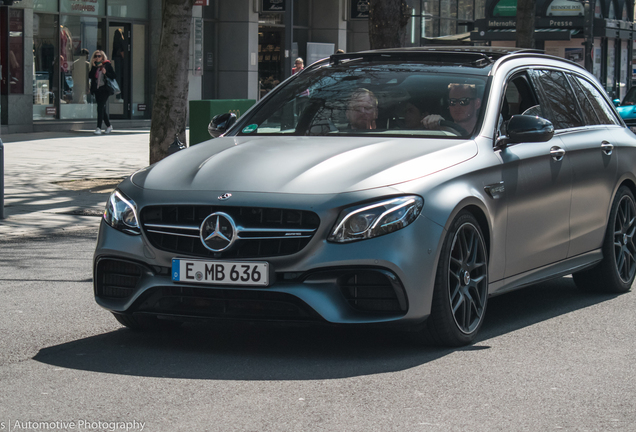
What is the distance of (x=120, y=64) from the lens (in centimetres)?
2830

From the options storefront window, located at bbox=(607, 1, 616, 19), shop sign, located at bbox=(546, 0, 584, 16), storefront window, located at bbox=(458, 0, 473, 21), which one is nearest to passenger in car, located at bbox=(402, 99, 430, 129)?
shop sign, located at bbox=(546, 0, 584, 16)

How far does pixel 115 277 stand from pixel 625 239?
3.85 m

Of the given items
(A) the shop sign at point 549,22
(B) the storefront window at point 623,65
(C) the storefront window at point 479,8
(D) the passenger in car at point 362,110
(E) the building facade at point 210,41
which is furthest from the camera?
(C) the storefront window at point 479,8

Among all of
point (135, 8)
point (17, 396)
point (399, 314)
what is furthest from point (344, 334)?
point (135, 8)

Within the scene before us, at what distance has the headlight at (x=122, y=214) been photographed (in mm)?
5438

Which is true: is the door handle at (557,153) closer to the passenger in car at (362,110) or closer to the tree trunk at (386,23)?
the passenger in car at (362,110)

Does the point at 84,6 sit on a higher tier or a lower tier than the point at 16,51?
higher

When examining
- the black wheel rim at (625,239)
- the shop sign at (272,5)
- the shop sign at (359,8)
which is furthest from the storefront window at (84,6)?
the black wheel rim at (625,239)

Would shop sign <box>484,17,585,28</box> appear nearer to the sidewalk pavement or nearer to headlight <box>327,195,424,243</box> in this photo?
the sidewalk pavement

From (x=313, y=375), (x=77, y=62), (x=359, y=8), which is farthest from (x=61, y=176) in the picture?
(x=359, y=8)

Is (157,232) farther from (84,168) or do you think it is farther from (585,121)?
(84,168)

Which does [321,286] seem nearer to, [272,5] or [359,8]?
[272,5]

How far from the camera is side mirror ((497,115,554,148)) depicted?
6.10 metres

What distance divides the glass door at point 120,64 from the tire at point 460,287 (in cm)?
2329
